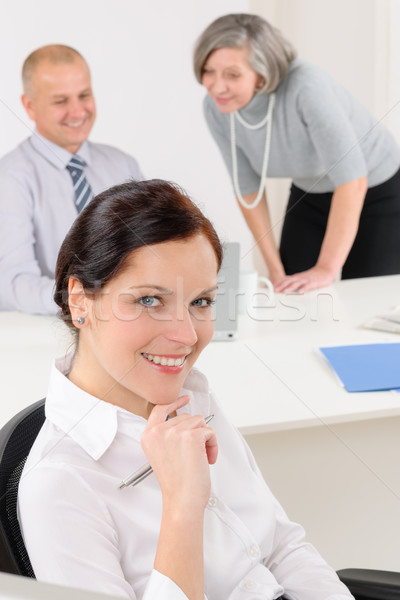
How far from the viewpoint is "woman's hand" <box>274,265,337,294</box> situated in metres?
2.10

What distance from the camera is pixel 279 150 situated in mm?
2396

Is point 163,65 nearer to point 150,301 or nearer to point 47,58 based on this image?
point 47,58

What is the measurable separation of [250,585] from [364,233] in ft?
5.96

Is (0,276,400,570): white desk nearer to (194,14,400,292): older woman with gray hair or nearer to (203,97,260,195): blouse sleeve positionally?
(194,14,400,292): older woman with gray hair

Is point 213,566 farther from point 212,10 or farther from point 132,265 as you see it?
point 212,10

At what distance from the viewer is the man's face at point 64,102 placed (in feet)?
7.99

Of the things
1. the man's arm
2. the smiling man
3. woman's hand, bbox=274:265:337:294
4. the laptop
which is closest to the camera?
the laptop

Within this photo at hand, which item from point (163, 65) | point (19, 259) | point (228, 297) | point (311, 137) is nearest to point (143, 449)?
point (228, 297)

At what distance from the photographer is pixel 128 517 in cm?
81

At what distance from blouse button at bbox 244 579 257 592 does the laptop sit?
815 mm

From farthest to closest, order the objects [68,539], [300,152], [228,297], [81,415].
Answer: [300,152]
[228,297]
[81,415]
[68,539]

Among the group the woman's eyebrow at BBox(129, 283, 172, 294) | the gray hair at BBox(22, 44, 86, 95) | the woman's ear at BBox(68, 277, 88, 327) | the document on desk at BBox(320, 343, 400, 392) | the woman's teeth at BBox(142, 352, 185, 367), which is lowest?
the document on desk at BBox(320, 343, 400, 392)

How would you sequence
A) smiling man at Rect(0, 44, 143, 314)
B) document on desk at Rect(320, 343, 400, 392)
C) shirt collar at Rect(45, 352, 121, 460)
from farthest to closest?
smiling man at Rect(0, 44, 143, 314) → document on desk at Rect(320, 343, 400, 392) → shirt collar at Rect(45, 352, 121, 460)

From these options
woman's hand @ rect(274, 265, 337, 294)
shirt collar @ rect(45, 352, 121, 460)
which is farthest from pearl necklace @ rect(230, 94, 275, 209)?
shirt collar @ rect(45, 352, 121, 460)
